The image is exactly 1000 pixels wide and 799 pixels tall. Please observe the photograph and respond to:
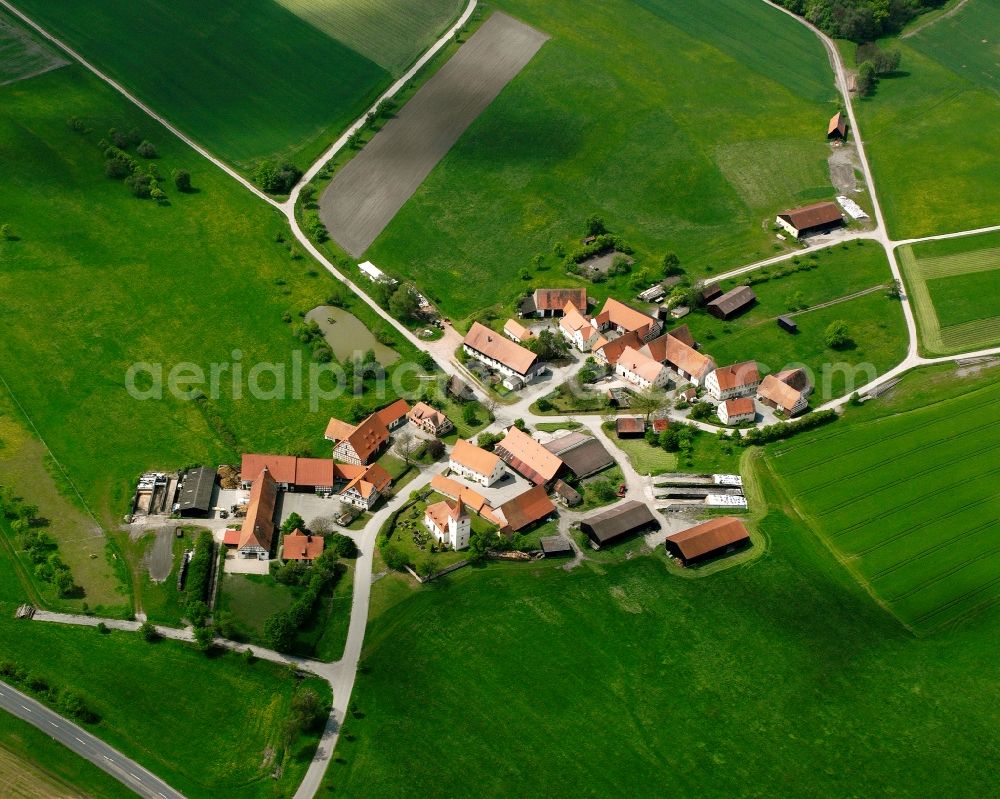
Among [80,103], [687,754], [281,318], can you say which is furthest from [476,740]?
[80,103]

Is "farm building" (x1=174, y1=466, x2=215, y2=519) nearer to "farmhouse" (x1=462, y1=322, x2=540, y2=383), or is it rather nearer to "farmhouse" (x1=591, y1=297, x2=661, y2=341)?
"farmhouse" (x1=462, y1=322, x2=540, y2=383)

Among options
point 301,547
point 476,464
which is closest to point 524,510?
point 476,464

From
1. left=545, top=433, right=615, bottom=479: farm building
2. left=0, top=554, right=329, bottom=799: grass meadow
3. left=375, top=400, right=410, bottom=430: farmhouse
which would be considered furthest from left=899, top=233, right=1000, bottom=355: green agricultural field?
left=0, top=554, right=329, bottom=799: grass meadow

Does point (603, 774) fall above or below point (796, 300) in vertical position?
below

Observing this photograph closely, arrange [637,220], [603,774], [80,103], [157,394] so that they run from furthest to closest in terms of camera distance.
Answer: [80,103] → [637,220] → [157,394] → [603,774]

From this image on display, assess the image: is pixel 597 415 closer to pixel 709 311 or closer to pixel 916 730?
pixel 709 311

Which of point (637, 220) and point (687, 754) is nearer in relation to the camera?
point (687, 754)

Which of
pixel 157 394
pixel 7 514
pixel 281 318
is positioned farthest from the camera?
pixel 281 318
